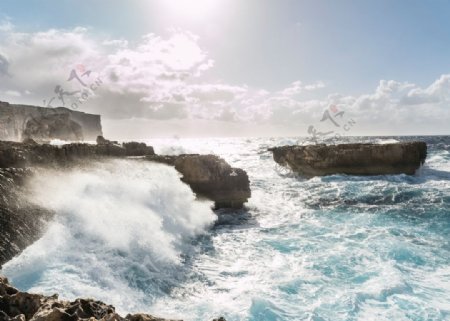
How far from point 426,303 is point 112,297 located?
6865mm

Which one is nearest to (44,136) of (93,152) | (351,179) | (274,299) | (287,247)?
(93,152)

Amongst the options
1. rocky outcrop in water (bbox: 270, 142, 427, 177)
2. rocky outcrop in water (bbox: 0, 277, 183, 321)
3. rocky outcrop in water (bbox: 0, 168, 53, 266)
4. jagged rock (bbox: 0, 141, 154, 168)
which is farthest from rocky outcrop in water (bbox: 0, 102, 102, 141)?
rocky outcrop in water (bbox: 0, 277, 183, 321)

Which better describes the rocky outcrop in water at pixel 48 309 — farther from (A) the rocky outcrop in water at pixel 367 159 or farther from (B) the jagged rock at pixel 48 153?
(A) the rocky outcrop in water at pixel 367 159

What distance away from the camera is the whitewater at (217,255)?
7820mm

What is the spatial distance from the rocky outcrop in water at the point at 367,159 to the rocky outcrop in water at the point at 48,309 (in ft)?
94.9

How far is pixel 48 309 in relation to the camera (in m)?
4.08

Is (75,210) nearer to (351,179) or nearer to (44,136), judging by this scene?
(351,179)

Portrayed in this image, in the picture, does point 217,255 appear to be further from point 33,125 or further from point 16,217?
point 33,125

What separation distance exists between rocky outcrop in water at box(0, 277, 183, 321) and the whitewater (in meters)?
2.80

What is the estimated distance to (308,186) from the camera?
27.1 metres

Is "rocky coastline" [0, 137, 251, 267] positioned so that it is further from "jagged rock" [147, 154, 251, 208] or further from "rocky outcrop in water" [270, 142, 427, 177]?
"rocky outcrop in water" [270, 142, 427, 177]

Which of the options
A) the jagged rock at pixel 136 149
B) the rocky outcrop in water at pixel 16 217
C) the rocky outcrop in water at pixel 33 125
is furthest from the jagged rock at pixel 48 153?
the rocky outcrop in water at pixel 33 125

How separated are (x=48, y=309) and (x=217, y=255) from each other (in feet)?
26.1

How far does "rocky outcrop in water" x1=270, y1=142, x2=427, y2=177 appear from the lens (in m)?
30.1
